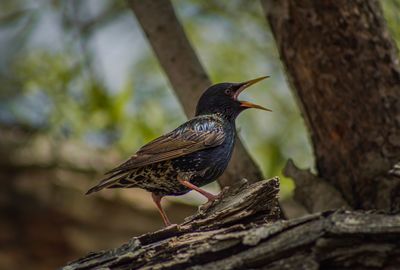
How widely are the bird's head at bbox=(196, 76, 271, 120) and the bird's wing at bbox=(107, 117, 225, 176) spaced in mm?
240

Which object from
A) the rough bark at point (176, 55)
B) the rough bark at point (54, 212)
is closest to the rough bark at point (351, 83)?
the rough bark at point (176, 55)

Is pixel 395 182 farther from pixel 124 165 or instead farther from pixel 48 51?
pixel 48 51

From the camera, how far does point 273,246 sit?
3.77 meters

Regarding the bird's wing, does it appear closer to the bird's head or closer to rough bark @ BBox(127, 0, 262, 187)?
the bird's head

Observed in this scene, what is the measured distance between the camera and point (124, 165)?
5156 millimetres

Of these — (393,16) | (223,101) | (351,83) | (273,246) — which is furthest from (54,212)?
(273,246)

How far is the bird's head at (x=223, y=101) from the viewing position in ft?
19.8

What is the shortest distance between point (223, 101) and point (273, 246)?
244 centimetres

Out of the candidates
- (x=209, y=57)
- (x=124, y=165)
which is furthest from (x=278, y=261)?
(x=209, y=57)

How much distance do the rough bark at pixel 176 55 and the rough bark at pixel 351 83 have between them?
73 cm

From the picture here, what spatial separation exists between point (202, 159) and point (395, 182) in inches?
61.8

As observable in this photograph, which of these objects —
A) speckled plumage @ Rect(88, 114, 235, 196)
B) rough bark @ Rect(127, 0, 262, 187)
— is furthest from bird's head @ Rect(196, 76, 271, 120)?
speckled plumage @ Rect(88, 114, 235, 196)

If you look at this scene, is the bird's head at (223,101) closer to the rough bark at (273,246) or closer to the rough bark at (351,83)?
the rough bark at (351,83)

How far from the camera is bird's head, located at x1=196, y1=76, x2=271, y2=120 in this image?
19.8 ft
